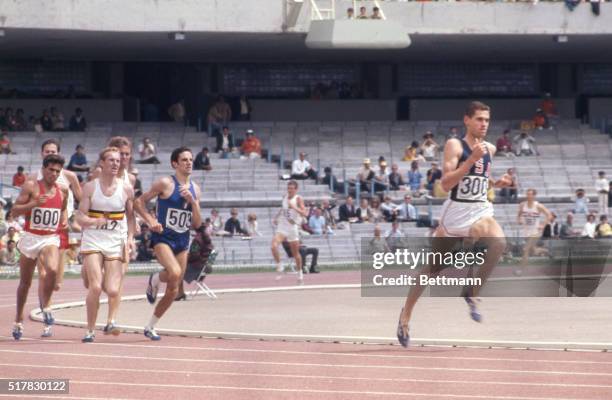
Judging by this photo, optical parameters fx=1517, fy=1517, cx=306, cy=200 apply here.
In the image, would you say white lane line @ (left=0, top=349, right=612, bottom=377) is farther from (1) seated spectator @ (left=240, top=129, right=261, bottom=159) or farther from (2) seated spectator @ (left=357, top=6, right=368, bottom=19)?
(1) seated spectator @ (left=240, top=129, right=261, bottom=159)

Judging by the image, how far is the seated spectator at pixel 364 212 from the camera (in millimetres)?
32344

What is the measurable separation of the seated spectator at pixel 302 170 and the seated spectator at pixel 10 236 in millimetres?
8973

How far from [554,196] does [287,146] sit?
23.2 ft

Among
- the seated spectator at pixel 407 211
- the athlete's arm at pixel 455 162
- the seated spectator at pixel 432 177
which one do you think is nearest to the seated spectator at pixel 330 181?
the seated spectator at pixel 432 177

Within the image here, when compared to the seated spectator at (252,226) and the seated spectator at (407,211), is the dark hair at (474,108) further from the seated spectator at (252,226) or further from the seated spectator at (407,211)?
the seated spectator at (407,211)

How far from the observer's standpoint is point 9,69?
40406mm

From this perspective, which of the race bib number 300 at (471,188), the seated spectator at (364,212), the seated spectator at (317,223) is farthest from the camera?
the seated spectator at (364,212)

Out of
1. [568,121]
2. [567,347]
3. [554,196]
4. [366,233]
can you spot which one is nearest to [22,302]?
[567,347]

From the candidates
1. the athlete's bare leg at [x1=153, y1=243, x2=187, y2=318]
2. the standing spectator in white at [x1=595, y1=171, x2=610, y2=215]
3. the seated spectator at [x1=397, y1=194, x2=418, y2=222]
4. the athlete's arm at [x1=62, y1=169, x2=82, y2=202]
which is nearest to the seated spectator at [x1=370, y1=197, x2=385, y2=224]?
the seated spectator at [x1=397, y1=194, x2=418, y2=222]

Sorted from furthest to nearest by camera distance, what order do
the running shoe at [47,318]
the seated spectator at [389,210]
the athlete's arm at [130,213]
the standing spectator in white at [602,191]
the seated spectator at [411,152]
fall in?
1. the seated spectator at [411,152]
2. the standing spectator in white at [602,191]
3. the seated spectator at [389,210]
4. the running shoe at [47,318]
5. the athlete's arm at [130,213]

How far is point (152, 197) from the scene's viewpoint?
14.4m

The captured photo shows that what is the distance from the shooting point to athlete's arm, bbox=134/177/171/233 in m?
13.9

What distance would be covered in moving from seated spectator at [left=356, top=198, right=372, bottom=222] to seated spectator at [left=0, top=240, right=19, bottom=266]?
7.89 m

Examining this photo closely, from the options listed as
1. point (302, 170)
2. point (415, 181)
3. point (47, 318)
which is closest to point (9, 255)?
point (302, 170)
